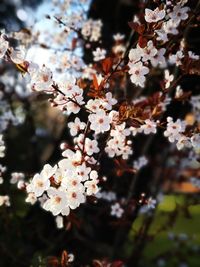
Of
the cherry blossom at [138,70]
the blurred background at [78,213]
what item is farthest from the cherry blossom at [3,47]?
the blurred background at [78,213]

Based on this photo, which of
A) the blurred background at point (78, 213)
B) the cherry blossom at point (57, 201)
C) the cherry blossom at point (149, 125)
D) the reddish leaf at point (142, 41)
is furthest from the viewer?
the blurred background at point (78, 213)

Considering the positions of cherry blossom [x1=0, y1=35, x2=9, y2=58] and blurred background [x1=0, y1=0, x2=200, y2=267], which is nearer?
cherry blossom [x1=0, y1=35, x2=9, y2=58]

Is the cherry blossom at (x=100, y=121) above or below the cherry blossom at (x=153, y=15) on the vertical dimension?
below

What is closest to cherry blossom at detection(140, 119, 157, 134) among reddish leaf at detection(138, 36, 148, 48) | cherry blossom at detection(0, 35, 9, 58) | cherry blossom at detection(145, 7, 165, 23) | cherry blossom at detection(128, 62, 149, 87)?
cherry blossom at detection(128, 62, 149, 87)

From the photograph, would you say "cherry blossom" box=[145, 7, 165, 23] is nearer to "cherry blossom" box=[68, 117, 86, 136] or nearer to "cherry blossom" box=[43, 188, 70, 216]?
"cherry blossom" box=[68, 117, 86, 136]

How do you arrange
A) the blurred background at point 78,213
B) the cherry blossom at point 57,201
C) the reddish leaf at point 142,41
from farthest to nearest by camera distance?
1. the blurred background at point 78,213
2. the reddish leaf at point 142,41
3. the cherry blossom at point 57,201

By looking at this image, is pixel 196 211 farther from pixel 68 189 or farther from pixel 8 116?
pixel 68 189

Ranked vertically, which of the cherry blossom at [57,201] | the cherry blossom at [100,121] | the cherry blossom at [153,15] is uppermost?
the cherry blossom at [153,15]

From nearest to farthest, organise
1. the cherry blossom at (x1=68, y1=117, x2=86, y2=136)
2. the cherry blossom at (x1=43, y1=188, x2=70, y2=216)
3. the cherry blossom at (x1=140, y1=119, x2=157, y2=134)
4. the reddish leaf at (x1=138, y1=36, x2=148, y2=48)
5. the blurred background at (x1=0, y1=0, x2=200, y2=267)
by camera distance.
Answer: the cherry blossom at (x1=43, y1=188, x2=70, y2=216) → the reddish leaf at (x1=138, y1=36, x2=148, y2=48) → the cherry blossom at (x1=68, y1=117, x2=86, y2=136) → the cherry blossom at (x1=140, y1=119, x2=157, y2=134) → the blurred background at (x1=0, y1=0, x2=200, y2=267)

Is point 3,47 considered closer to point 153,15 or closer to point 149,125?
point 153,15

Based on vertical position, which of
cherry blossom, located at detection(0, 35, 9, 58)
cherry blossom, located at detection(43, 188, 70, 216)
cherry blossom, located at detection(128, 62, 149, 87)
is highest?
cherry blossom, located at detection(128, 62, 149, 87)

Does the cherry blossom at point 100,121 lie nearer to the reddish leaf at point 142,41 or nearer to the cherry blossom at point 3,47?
the reddish leaf at point 142,41
